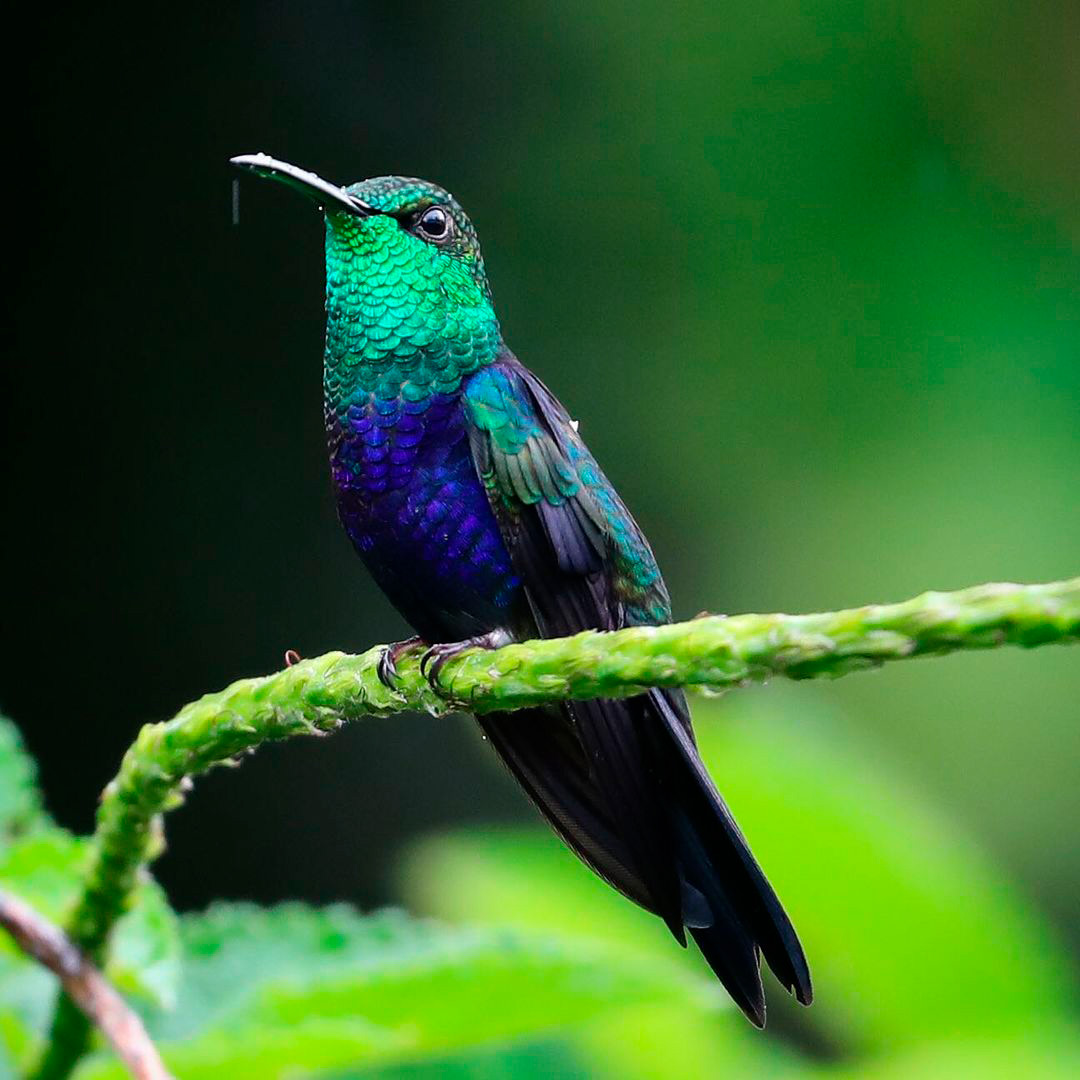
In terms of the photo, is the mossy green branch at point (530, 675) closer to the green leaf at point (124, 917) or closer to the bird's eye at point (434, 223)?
the green leaf at point (124, 917)

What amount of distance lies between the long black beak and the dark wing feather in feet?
0.80

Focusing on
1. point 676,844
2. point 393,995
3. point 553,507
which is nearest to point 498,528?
point 553,507

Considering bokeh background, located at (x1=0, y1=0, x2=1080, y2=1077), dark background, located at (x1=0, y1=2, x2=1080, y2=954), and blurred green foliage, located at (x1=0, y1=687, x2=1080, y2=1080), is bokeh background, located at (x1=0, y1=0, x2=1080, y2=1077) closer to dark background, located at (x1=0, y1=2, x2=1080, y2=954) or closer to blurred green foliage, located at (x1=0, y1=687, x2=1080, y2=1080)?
dark background, located at (x1=0, y1=2, x2=1080, y2=954)

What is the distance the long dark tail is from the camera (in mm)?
1276

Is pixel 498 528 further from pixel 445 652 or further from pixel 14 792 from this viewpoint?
pixel 14 792

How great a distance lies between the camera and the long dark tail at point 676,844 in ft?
4.19

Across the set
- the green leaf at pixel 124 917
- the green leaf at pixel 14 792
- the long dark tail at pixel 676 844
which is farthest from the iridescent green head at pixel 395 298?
the green leaf at pixel 124 917

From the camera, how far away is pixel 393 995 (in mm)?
904

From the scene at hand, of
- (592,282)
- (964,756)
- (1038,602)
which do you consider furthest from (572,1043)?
(592,282)

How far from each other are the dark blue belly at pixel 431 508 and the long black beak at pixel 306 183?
0.77ft

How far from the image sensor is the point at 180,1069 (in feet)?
2.88

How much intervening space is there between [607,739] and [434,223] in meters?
0.66

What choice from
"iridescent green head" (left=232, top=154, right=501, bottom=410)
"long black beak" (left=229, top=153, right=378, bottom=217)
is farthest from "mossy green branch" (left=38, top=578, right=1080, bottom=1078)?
"long black beak" (left=229, top=153, right=378, bottom=217)

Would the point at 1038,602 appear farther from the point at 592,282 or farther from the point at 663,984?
the point at 592,282
